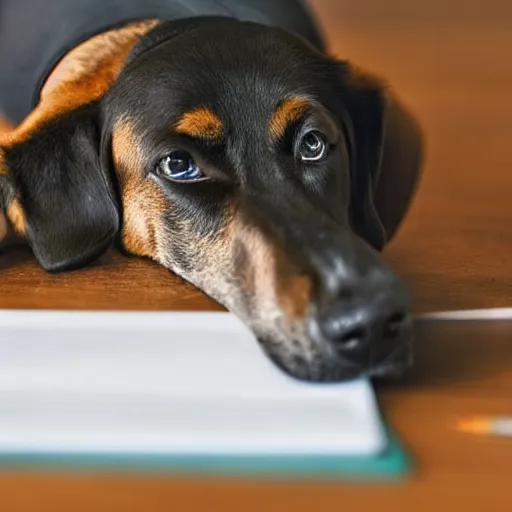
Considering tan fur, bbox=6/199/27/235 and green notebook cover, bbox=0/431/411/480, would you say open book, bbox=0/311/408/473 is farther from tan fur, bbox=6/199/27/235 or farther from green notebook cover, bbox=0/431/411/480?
tan fur, bbox=6/199/27/235

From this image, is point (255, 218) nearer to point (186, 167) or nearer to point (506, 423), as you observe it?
point (186, 167)

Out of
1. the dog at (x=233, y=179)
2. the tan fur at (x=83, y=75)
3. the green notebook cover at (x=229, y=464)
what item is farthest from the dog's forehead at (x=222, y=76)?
the green notebook cover at (x=229, y=464)

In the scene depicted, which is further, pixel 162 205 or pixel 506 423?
pixel 162 205

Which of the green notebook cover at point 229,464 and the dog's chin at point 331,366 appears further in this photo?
the dog's chin at point 331,366

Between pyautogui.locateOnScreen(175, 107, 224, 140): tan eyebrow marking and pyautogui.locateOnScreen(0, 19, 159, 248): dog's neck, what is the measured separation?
262mm

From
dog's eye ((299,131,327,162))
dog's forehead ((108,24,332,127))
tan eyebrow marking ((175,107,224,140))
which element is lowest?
dog's eye ((299,131,327,162))

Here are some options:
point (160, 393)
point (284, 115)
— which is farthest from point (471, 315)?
point (160, 393)

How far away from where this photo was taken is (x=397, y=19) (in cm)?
404

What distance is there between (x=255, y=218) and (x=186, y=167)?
0.55 feet

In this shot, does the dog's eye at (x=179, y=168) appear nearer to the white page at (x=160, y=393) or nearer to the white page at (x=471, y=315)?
the white page at (x=160, y=393)

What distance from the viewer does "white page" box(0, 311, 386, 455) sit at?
119 centimetres

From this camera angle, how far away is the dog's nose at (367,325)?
1.23 meters

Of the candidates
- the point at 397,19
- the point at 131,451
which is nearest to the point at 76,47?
the point at 131,451

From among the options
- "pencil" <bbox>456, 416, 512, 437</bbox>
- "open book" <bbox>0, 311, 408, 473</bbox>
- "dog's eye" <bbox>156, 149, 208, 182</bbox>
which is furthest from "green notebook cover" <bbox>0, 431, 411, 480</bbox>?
"dog's eye" <bbox>156, 149, 208, 182</bbox>
